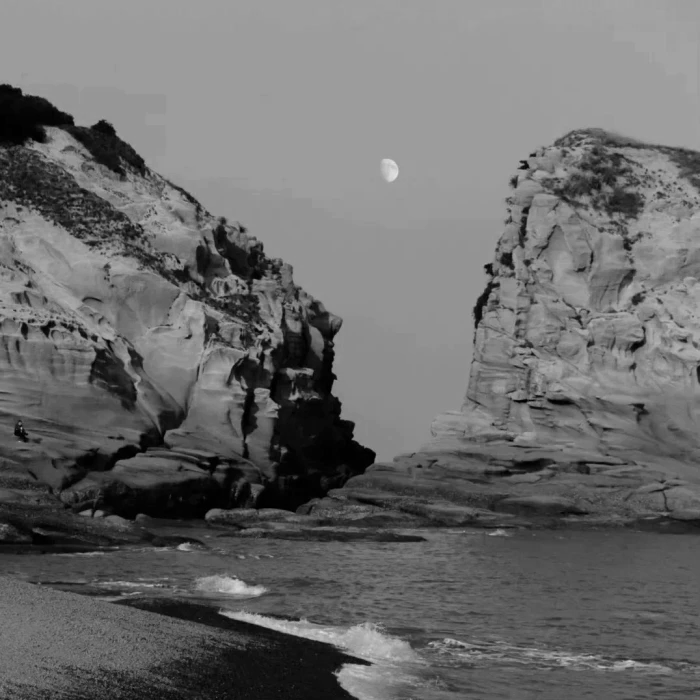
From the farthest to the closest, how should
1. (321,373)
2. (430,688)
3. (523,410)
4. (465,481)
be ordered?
1. (321,373)
2. (523,410)
3. (465,481)
4. (430,688)

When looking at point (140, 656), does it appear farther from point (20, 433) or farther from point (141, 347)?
point (141, 347)

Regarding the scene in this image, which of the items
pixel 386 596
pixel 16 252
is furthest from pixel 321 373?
pixel 386 596

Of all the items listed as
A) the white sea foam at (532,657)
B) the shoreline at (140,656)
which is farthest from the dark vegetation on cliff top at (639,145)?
the shoreline at (140,656)

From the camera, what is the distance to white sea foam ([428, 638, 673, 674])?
914 inches

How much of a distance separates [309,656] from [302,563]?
1884cm

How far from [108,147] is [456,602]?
52396 millimetres

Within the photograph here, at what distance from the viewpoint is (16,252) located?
6131cm

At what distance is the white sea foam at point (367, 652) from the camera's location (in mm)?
19797

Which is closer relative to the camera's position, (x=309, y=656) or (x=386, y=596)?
(x=309, y=656)

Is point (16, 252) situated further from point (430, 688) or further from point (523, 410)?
point (430, 688)

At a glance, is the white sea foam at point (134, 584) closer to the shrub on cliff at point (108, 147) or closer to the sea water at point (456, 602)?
the sea water at point (456, 602)

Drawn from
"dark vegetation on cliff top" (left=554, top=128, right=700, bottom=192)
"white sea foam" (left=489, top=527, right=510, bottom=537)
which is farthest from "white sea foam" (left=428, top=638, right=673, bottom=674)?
"dark vegetation on cliff top" (left=554, top=128, right=700, bottom=192)

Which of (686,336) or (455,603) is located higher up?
(686,336)

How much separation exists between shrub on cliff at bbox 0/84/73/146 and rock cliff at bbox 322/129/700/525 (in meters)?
31.1
